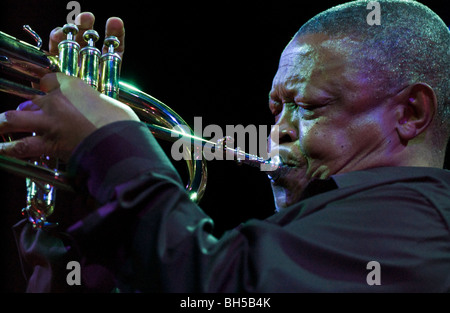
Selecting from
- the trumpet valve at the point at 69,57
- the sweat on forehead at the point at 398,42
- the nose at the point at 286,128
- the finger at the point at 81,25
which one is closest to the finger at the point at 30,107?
the trumpet valve at the point at 69,57

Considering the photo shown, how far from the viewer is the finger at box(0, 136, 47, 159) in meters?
1.14

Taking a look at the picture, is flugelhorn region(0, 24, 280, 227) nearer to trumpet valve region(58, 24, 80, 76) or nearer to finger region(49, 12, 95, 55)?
trumpet valve region(58, 24, 80, 76)

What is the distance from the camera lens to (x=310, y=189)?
154cm

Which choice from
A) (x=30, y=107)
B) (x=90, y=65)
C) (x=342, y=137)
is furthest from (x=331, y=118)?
(x=30, y=107)

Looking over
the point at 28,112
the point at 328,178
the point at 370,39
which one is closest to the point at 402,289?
the point at 328,178

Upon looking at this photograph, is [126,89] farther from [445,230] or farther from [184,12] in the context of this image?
[184,12]

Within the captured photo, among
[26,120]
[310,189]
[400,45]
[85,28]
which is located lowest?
[310,189]

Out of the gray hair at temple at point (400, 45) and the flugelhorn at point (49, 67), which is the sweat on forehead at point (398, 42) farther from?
the flugelhorn at point (49, 67)

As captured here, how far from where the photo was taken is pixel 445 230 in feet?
3.93

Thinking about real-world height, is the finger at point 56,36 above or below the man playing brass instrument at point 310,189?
above

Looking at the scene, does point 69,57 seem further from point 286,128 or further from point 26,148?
point 286,128

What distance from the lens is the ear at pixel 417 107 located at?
61.8 inches

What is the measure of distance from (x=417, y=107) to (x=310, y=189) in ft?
1.51

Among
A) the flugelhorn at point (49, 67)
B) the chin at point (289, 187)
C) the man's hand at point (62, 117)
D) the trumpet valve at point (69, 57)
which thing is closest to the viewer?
the man's hand at point (62, 117)
